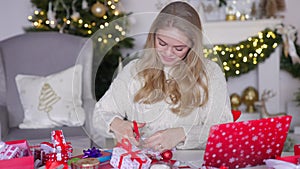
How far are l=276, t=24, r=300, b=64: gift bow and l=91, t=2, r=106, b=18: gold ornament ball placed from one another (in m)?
1.34

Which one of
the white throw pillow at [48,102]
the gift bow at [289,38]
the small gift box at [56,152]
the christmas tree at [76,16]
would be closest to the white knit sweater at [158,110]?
the small gift box at [56,152]

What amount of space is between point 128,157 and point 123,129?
8 cm

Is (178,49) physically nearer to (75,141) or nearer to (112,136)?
(112,136)

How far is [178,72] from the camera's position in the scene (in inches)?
44.3

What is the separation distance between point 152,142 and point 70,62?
5.69 ft

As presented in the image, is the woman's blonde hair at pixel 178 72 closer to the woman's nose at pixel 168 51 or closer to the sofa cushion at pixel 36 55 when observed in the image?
the woman's nose at pixel 168 51

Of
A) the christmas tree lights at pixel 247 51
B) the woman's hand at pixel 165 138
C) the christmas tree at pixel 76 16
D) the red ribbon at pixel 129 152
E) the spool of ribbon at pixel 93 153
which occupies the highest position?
the christmas tree at pixel 76 16

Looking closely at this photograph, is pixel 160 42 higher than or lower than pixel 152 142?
higher

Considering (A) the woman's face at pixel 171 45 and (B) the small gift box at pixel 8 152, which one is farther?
(B) the small gift box at pixel 8 152

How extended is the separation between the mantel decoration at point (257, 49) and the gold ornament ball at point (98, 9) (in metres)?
0.91

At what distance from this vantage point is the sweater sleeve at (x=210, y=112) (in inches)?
46.2

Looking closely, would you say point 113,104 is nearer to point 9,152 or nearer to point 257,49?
point 9,152

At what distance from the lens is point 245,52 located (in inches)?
141

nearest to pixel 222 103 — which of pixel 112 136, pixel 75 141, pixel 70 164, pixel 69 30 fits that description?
pixel 112 136
